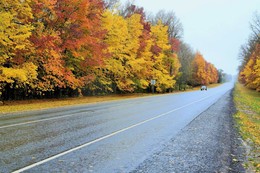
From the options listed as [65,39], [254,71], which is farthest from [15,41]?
[254,71]

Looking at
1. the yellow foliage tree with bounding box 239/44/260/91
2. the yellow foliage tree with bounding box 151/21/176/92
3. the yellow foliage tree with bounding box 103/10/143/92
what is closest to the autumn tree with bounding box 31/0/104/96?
the yellow foliage tree with bounding box 103/10/143/92

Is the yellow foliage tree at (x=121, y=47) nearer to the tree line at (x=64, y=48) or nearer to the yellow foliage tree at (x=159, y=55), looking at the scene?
the tree line at (x=64, y=48)

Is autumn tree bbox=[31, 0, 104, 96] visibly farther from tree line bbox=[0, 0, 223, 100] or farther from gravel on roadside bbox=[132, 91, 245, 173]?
gravel on roadside bbox=[132, 91, 245, 173]

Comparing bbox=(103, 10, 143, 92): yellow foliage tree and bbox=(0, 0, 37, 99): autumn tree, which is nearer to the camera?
bbox=(0, 0, 37, 99): autumn tree

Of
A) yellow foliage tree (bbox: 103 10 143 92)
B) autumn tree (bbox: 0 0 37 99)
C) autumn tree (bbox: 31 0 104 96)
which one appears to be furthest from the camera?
yellow foliage tree (bbox: 103 10 143 92)

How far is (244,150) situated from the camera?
829cm

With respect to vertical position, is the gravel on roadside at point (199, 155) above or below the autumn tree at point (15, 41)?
below

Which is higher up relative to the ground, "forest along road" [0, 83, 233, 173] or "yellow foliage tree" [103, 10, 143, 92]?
"yellow foliage tree" [103, 10, 143, 92]

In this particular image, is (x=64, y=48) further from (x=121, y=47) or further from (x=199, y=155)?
(x=199, y=155)

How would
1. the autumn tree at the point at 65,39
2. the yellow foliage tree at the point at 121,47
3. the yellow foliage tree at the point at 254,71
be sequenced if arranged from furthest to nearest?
the yellow foliage tree at the point at 254,71, the yellow foliage tree at the point at 121,47, the autumn tree at the point at 65,39

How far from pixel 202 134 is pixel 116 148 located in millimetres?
3999

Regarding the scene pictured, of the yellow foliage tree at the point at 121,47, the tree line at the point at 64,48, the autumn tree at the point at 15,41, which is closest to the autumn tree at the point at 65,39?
the tree line at the point at 64,48

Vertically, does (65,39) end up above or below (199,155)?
above

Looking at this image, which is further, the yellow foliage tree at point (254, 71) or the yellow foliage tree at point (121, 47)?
the yellow foliage tree at point (254, 71)
